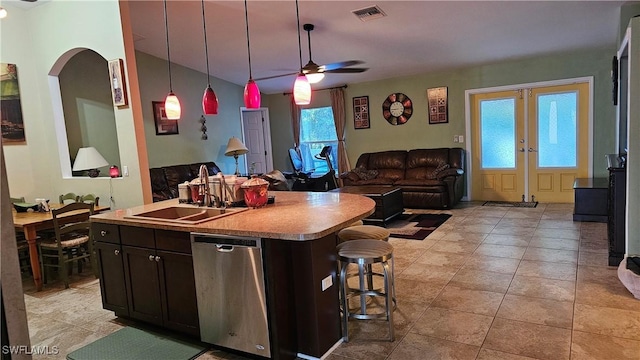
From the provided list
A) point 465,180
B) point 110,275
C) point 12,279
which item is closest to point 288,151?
point 465,180

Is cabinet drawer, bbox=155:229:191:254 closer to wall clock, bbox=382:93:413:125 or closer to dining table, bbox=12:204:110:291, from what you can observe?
dining table, bbox=12:204:110:291

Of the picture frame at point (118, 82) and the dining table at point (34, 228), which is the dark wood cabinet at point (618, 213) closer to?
the picture frame at point (118, 82)

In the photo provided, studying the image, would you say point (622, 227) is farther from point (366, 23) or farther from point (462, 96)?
point (462, 96)

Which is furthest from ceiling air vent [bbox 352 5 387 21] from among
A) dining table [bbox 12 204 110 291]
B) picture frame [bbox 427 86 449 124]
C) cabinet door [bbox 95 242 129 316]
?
dining table [bbox 12 204 110 291]

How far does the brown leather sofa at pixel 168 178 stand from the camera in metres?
6.47

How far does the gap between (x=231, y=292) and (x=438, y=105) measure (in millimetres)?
5977

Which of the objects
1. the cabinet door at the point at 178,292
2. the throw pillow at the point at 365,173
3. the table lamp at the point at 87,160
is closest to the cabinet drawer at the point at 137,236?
the cabinet door at the point at 178,292

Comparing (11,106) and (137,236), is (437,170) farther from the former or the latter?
(11,106)

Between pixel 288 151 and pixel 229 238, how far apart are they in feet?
22.2

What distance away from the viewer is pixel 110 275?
3.09m

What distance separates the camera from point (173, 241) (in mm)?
2633

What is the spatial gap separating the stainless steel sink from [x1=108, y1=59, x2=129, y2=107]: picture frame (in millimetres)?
1564

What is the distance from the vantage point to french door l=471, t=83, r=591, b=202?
20.7 ft

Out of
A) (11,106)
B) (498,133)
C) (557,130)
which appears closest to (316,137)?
(498,133)
